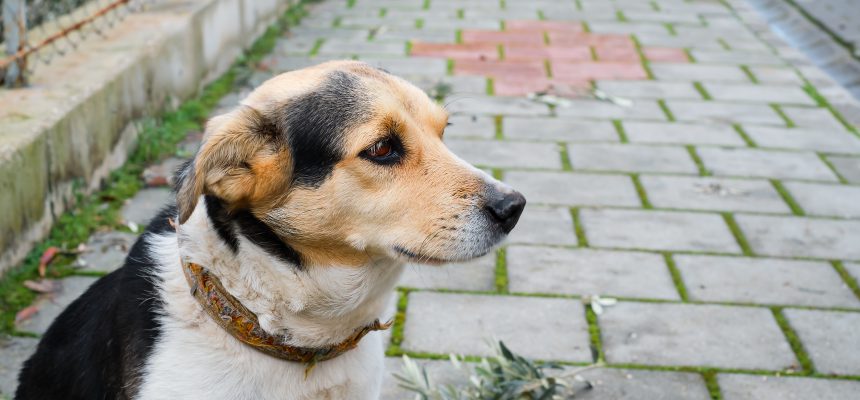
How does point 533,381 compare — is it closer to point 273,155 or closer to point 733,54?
point 273,155

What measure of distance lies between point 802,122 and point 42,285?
5.08m

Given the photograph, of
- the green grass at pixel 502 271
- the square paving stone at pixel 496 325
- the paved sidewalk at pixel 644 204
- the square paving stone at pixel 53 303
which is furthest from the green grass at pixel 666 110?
the square paving stone at pixel 53 303

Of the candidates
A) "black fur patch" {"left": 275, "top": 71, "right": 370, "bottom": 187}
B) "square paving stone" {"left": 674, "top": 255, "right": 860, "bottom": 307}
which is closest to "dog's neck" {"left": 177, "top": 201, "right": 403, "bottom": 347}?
"black fur patch" {"left": 275, "top": 71, "right": 370, "bottom": 187}

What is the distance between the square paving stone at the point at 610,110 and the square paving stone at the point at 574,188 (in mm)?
1228

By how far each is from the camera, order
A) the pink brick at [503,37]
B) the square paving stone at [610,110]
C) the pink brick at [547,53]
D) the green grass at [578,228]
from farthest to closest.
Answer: the pink brick at [503,37] → the pink brick at [547,53] → the square paving stone at [610,110] → the green grass at [578,228]

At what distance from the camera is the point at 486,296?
4297 mm

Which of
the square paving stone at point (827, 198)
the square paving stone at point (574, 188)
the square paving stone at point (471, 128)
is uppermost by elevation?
the square paving stone at point (827, 198)

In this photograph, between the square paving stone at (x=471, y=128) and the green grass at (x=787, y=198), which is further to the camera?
the square paving stone at (x=471, y=128)

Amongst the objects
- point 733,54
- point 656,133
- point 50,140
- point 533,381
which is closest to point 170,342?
point 533,381

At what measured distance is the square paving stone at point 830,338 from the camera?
380cm

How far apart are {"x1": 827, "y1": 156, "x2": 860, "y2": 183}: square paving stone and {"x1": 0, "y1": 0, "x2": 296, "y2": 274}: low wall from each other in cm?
420

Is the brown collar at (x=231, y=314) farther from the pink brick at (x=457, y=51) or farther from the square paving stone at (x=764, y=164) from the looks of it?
the pink brick at (x=457, y=51)

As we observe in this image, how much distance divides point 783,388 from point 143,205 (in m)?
3.24

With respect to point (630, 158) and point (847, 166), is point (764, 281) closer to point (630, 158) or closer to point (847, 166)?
point (630, 158)
